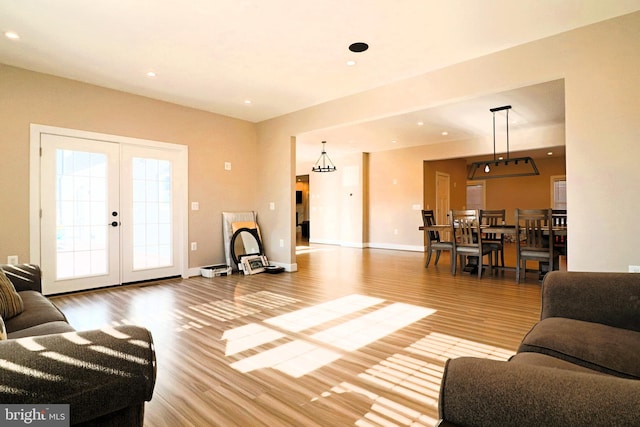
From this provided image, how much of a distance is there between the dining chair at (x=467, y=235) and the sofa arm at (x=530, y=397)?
4872 mm

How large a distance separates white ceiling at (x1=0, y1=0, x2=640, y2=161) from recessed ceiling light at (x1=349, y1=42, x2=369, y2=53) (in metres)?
0.08

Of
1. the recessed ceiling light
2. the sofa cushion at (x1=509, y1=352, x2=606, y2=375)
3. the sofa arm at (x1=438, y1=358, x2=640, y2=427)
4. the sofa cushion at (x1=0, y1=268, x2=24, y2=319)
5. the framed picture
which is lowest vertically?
the framed picture

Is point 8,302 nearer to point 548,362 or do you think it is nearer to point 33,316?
point 33,316

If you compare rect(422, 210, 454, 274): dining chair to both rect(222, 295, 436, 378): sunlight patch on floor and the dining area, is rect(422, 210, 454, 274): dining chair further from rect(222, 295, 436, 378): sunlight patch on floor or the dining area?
rect(222, 295, 436, 378): sunlight patch on floor

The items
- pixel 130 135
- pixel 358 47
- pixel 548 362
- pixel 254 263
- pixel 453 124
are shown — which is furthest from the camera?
pixel 453 124

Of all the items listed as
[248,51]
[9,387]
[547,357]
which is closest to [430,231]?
[248,51]

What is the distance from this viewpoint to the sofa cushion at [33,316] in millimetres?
1771

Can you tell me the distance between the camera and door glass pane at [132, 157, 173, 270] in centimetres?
497

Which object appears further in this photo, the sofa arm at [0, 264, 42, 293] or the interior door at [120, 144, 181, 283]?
the interior door at [120, 144, 181, 283]

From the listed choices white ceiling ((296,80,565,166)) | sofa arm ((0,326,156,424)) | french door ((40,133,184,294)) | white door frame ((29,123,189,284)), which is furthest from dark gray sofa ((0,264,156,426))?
white ceiling ((296,80,565,166))

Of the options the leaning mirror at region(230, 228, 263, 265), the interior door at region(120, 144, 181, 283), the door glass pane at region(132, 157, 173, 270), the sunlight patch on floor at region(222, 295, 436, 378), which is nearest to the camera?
the sunlight patch on floor at region(222, 295, 436, 378)

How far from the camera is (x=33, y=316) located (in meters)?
1.87

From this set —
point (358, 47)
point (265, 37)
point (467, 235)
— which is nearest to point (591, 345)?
point (358, 47)

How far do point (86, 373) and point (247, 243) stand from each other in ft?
17.3
